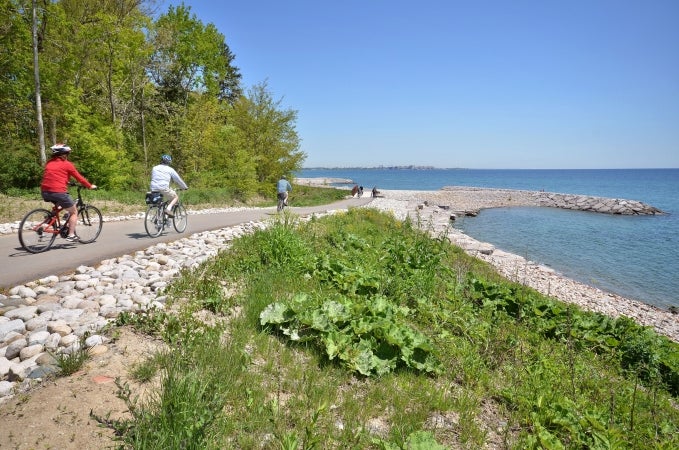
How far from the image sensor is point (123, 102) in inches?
1001

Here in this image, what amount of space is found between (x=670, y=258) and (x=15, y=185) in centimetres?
3529

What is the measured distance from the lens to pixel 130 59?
74.4ft

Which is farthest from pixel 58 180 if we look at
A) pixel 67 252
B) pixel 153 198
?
pixel 153 198

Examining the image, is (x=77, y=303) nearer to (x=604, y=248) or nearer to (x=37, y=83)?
(x=37, y=83)

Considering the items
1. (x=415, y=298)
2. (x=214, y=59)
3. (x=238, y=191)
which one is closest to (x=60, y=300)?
(x=415, y=298)

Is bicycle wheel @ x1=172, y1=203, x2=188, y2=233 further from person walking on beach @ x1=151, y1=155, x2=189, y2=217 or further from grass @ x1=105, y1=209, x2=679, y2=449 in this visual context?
grass @ x1=105, y1=209, x2=679, y2=449

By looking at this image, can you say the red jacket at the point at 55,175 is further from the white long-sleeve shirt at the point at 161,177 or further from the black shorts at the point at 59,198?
the white long-sleeve shirt at the point at 161,177

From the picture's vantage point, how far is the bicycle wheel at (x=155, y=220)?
32.3 feet

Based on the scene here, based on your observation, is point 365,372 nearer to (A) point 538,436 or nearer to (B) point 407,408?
(B) point 407,408

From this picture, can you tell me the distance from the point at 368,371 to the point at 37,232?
768 cm

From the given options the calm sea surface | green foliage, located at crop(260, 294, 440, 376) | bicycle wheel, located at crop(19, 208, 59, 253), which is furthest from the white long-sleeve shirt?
the calm sea surface

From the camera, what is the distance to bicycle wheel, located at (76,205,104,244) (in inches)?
338

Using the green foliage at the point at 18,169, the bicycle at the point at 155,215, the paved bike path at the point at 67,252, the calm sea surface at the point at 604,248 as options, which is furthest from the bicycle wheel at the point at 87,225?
the calm sea surface at the point at 604,248

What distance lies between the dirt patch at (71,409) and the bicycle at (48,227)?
18.3 ft
